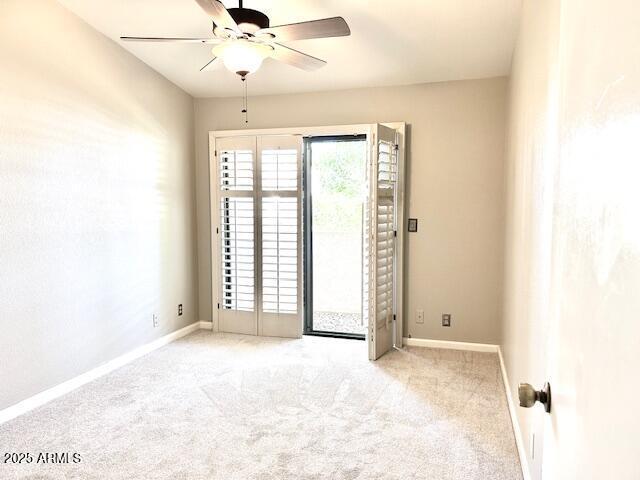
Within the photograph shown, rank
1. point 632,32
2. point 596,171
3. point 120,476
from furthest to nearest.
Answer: point 120,476 → point 596,171 → point 632,32

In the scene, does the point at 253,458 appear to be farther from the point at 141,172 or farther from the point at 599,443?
the point at 141,172

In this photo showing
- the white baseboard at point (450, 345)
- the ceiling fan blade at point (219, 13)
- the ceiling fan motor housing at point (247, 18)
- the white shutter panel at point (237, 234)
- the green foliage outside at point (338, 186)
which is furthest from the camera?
the green foliage outside at point (338, 186)

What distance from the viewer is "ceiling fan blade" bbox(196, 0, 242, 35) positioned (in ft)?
7.10

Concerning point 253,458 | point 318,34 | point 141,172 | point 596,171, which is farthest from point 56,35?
point 596,171

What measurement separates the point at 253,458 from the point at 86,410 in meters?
1.31

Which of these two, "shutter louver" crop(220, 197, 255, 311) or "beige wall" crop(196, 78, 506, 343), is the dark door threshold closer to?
"beige wall" crop(196, 78, 506, 343)

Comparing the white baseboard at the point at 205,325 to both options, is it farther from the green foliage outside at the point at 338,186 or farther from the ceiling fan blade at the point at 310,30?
the ceiling fan blade at the point at 310,30

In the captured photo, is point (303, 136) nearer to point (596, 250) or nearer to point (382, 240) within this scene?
point (382, 240)

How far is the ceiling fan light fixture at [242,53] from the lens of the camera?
260 centimetres

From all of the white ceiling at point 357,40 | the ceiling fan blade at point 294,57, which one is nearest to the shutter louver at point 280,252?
the white ceiling at point 357,40

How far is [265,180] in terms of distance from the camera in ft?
15.3

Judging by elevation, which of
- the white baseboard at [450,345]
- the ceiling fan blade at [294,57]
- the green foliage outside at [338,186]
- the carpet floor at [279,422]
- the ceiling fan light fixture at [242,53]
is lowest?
the carpet floor at [279,422]

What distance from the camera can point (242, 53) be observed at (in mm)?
2615

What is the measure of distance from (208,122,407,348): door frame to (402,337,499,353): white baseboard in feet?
0.47
